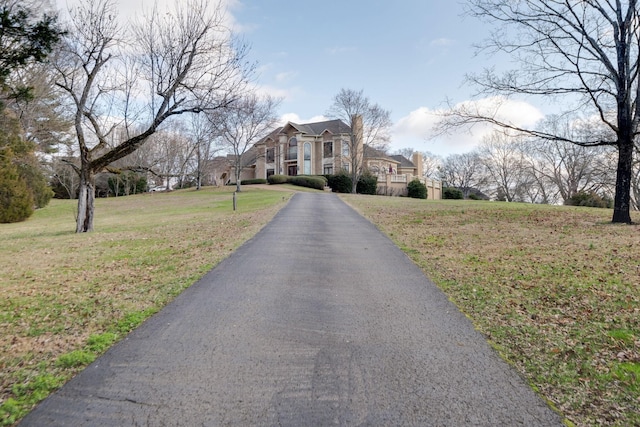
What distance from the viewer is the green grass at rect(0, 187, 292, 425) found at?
3199 mm

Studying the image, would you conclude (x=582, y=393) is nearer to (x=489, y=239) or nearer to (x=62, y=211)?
(x=489, y=239)

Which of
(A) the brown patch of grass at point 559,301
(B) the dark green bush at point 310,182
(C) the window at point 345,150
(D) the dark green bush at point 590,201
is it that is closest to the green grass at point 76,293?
(A) the brown patch of grass at point 559,301

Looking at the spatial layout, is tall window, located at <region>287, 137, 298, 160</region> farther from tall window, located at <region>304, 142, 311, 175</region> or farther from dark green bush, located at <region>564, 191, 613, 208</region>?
dark green bush, located at <region>564, 191, 613, 208</region>

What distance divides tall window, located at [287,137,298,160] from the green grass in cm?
3985

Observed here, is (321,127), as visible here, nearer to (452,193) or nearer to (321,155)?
(321,155)

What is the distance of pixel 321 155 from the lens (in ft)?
161

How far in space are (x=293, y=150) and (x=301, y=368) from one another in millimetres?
48309

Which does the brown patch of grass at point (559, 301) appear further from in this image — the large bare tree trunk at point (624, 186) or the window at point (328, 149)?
the window at point (328, 149)

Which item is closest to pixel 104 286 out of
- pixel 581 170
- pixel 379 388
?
pixel 379 388

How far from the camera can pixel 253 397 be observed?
8.97 feet

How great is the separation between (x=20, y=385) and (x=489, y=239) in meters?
9.61

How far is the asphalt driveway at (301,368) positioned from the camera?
2566mm

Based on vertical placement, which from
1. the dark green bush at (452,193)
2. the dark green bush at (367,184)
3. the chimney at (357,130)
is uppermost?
the chimney at (357,130)

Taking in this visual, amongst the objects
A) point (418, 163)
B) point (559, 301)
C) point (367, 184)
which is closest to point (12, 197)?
point (559, 301)
